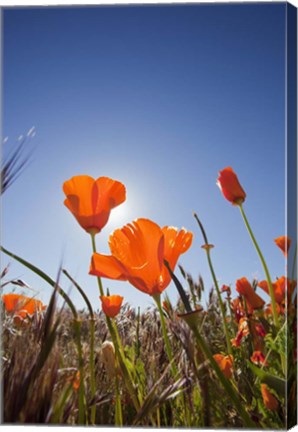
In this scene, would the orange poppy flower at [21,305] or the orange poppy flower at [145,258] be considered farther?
the orange poppy flower at [21,305]

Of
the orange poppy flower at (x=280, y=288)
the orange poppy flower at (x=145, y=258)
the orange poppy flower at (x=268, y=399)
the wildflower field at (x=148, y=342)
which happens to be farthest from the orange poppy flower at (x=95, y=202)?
the orange poppy flower at (x=268, y=399)

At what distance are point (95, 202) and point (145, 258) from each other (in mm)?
270

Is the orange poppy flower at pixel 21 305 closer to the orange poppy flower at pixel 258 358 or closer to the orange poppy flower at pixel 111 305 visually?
the orange poppy flower at pixel 111 305

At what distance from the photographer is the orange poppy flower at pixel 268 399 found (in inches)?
96.5

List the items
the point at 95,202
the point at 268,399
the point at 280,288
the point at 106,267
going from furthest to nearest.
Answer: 1. the point at 280,288
2. the point at 268,399
3. the point at 95,202
4. the point at 106,267

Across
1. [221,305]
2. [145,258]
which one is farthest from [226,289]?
[145,258]

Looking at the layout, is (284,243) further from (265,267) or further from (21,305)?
(21,305)

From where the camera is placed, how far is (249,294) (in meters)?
2.52

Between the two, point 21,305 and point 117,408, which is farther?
point 21,305

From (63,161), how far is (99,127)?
7.5 inches

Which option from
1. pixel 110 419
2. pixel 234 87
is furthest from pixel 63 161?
pixel 110 419

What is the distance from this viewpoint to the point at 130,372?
8.30 ft

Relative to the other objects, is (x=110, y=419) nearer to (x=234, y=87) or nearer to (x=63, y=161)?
(x=63, y=161)

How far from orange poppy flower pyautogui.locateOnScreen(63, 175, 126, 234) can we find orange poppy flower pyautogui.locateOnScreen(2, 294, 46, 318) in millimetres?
351
